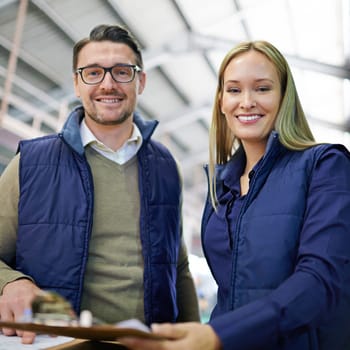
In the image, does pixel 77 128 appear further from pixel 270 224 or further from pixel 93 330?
pixel 93 330

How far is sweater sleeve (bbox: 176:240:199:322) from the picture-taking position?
1601 mm

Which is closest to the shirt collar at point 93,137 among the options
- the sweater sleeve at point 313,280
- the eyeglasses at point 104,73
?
the eyeglasses at point 104,73

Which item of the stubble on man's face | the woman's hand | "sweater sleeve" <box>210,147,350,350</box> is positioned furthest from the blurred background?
the woman's hand

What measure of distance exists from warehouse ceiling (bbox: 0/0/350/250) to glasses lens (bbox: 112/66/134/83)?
82.4 inches

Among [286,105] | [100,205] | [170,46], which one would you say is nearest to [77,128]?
[100,205]

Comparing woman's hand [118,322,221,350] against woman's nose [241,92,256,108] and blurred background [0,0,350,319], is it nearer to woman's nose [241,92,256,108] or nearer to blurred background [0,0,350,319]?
woman's nose [241,92,256,108]

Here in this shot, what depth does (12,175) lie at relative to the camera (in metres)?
1.39

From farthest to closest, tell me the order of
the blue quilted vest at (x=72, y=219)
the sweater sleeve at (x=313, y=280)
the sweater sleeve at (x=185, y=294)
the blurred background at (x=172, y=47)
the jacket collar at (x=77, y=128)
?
the blurred background at (x=172, y=47) < the sweater sleeve at (x=185, y=294) < the jacket collar at (x=77, y=128) < the blue quilted vest at (x=72, y=219) < the sweater sleeve at (x=313, y=280)

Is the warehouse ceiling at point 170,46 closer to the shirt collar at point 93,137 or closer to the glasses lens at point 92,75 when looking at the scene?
the shirt collar at point 93,137

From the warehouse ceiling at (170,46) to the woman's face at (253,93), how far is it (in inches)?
91.8

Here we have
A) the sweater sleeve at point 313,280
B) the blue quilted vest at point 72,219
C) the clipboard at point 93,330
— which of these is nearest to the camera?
the clipboard at point 93,330

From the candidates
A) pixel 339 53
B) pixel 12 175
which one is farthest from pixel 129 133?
pixel 339 53

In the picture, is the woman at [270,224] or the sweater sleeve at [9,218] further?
the sweater sleeve at [9,218]

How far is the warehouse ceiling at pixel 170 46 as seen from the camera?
160 inches
